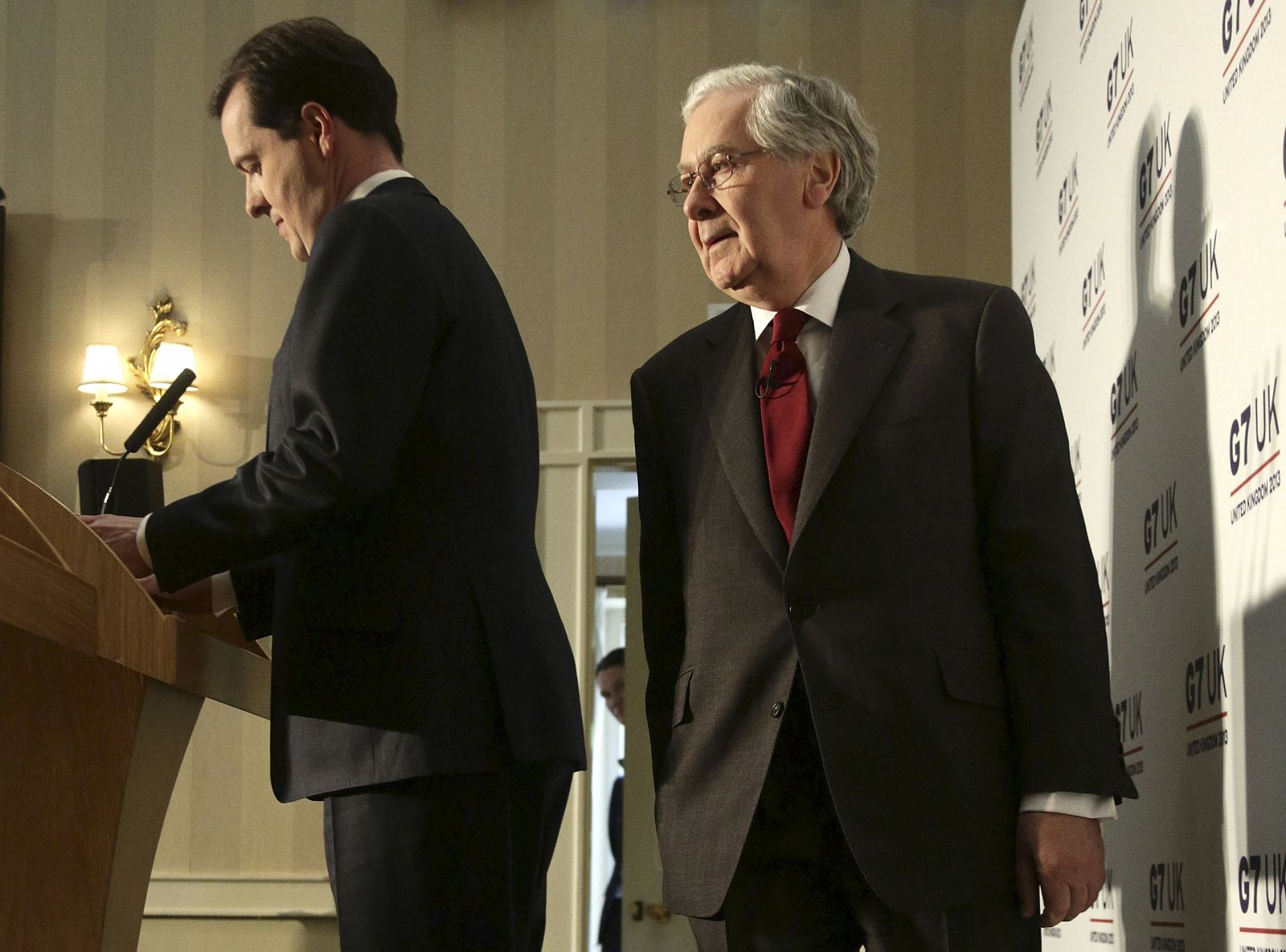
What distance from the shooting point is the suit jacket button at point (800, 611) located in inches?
61.4

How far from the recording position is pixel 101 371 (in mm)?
4840

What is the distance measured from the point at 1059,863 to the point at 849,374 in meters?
0.57

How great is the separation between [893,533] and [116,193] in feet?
13.9

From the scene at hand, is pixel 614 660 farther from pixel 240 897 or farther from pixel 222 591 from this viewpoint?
pixel 222 591

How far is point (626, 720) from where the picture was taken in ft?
16.8

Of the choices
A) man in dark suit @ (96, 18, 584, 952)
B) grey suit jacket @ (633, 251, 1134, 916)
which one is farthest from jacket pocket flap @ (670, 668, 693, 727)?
man in dark suit @ (96, 18, 584, 952)

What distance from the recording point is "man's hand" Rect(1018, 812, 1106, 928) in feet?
4.75

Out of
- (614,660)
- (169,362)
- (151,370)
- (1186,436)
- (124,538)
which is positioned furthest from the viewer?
(614,660)

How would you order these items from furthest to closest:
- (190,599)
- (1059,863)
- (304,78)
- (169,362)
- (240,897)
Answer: (169,362)
(240,897)
(304,78)
(190,599)
(1059,863)

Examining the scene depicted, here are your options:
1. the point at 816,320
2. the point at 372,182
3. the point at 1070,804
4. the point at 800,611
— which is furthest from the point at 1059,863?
the point at 372,182

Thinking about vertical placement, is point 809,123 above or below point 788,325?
above

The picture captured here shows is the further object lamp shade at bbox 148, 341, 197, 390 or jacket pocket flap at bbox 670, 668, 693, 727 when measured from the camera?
lamp shade at bbox 148, 341, 197, 390

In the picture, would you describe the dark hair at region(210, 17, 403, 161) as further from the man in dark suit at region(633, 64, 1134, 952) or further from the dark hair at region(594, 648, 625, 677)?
the dark hair at region(594, 648, 625, 677)

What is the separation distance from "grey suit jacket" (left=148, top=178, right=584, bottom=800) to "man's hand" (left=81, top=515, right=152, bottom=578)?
0.11 ft
